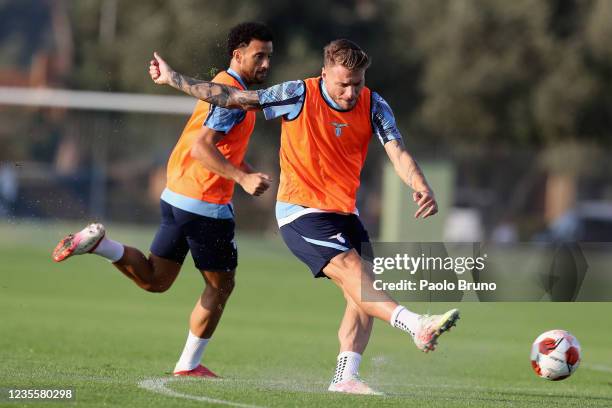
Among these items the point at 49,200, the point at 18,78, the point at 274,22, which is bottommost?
the point at 49,200

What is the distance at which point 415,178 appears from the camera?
762 centimetres

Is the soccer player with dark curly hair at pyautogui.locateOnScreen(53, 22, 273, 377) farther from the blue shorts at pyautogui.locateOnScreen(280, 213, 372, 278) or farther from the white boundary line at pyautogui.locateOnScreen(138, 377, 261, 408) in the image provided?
the blue shorts at pyautogui.locateOnScreen(280, 213, 372, 278)

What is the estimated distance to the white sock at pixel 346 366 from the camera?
796 centimetres

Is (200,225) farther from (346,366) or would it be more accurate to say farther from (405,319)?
(405,319)

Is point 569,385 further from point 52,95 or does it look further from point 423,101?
point 423,101

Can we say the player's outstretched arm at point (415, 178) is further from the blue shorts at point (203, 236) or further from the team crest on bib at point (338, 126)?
the blue shorts at point (203, 236)

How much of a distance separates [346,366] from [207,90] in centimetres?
208

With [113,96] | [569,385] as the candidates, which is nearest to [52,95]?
[113,96]

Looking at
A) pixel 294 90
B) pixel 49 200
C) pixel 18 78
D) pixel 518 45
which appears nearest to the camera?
pixel 294 90

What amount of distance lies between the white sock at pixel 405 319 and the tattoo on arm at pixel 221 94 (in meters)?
1.66

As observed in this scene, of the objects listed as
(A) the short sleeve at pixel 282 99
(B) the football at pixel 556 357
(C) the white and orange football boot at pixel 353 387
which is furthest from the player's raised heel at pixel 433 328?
(A) the short sleeve at pixel 282 99

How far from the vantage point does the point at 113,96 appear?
82.0 ft

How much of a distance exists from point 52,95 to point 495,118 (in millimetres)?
18687

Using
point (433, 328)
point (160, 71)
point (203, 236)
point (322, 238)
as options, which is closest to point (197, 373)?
point (203, 236)
